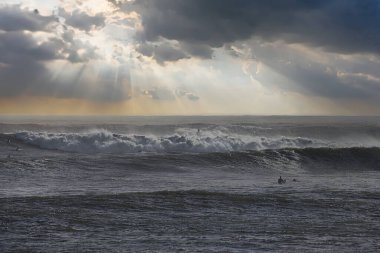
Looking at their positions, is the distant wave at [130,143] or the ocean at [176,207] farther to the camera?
the distant wave at [130,143]

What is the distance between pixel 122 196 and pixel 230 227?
16.2 ft

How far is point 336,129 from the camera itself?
67.9m

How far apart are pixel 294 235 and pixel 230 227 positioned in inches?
61.5

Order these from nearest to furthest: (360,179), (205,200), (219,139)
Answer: (205,200) < (360,179) < (219,139)

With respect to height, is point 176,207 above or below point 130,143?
below

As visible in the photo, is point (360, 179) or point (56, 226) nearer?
point (56, 226)

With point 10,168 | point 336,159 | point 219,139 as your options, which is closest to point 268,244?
point 10,168

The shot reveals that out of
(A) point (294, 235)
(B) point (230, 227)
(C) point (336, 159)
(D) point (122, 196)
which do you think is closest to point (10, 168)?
(D) point (122, 196)

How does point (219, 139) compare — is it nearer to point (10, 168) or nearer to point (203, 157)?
point (203, 157)

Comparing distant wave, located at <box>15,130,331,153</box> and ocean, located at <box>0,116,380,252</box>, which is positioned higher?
distant wave, located at <box>15,130,331,153</box>

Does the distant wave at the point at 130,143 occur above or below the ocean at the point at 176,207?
above

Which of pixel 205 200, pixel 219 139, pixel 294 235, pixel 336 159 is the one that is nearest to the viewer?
pixel 294 235

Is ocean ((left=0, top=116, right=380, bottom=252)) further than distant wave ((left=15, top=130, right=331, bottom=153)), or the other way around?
distant wave ((left=15, top=130, right=331, bottom=153))

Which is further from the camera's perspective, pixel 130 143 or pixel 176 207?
pixel 130 143
